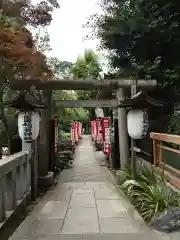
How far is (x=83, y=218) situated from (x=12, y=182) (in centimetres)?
150

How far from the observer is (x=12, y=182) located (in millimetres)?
5816

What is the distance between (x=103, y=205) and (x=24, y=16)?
731cm

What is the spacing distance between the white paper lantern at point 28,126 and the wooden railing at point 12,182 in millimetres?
579

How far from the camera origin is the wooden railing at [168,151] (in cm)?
740

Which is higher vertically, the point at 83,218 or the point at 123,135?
the point at 123,135

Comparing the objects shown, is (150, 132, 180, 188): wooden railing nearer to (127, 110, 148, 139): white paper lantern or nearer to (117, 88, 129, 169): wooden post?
(127, 110, 148, 139): white paper lantern

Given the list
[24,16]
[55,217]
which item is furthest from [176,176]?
[24,16]

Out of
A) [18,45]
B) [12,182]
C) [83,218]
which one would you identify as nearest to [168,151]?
[83,218]

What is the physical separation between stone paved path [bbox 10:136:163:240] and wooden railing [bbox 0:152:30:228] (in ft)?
1.25

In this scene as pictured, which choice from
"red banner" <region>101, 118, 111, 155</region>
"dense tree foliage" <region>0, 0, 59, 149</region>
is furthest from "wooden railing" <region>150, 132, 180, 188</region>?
"red banner" <region>101, 118, 111, 155</region>

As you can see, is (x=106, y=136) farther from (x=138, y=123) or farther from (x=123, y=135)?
(x=138, y=123)

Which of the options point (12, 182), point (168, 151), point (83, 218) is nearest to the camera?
point (12, 182)

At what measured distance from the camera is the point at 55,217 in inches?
248

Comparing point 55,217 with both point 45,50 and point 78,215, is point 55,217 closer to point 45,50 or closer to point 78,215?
point 78,215
